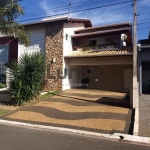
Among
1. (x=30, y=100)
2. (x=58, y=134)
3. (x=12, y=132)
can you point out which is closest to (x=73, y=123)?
(x=58, y=134)

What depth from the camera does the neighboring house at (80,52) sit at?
17703 mm

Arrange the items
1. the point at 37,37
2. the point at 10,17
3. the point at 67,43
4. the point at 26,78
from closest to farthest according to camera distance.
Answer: the point at 10,17 < the point at 26,78 < the point at 67,43 < the point at 37,37

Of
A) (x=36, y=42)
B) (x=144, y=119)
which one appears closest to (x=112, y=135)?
(x=144, y=119)

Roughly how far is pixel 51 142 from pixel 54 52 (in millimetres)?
13054

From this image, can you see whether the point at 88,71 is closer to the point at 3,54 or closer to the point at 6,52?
the point at 6,52

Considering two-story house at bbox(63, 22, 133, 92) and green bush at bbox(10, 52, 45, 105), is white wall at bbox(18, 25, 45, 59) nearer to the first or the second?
two-story house at bbox(63, 22, 133, 92)

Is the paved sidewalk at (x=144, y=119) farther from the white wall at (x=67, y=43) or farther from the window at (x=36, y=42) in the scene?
the window at (x=36, y=42)

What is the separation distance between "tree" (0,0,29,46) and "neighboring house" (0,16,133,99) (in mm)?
5641

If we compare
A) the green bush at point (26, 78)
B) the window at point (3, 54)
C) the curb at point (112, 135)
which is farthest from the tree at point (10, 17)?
the window at point (3, 54)

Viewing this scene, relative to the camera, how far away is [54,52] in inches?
724

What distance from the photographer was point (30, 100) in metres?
13.3

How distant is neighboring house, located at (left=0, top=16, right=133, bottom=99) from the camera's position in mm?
17703

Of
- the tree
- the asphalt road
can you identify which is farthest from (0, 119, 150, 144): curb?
the tree

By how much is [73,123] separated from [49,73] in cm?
1042
